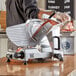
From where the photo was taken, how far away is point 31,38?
1.17 metres

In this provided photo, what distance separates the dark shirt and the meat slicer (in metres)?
0.07

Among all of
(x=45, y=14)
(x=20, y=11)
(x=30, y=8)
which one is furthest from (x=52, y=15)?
(x=20, y=11)

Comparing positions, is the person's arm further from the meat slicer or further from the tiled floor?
the tiled floor

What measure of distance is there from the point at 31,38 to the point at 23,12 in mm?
201

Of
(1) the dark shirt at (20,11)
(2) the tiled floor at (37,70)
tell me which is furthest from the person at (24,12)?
(2) the tiled floor at (37,70)

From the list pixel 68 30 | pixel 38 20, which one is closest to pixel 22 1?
pixel 38 20

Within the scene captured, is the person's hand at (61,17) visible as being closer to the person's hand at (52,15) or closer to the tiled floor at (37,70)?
the person's hand at (52,15)

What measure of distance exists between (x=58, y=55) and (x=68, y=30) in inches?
42.4

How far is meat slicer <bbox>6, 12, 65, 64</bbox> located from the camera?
1.12m

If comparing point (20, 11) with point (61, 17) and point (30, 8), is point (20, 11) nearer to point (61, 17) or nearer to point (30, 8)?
point (30, 8)

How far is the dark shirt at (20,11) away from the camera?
Result: 46.7 inches

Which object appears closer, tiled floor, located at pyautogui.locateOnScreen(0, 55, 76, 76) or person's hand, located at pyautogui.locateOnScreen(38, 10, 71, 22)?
tiled floor, located at pyautogui.locateOnScreen(0, 55, 76, 76)

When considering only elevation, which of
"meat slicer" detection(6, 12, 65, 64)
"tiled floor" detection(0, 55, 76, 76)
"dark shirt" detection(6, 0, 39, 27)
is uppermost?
"dark shirt" detection(6, 0, 39, 27)

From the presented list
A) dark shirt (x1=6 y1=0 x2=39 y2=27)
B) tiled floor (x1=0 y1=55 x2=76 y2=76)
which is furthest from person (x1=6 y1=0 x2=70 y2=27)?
tiled floor (x1=0 y1=55 x2=76 y2=76)
